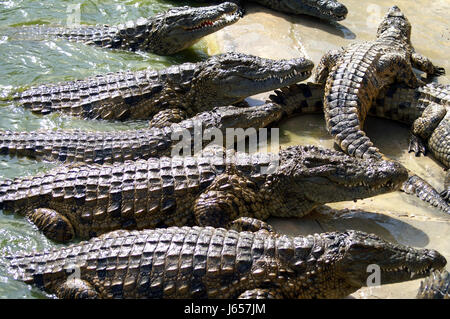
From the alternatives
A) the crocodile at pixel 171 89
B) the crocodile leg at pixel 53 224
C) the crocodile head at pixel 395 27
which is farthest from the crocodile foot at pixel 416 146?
the crocodile leg at pixel 53 224

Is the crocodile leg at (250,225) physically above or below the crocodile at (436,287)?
below

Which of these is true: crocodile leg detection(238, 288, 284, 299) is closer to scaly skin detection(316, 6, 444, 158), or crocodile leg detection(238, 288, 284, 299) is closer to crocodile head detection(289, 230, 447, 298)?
crocodile head detection(289, 230, 447, 298)

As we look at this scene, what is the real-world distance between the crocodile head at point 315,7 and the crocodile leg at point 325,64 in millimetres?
2101

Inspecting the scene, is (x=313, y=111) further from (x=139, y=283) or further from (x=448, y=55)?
(x=139, y=283)

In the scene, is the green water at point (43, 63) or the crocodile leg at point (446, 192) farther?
the crocodile leg at point (446, 192)

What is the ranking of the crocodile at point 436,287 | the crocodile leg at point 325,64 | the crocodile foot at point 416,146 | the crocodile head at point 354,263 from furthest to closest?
the crocodile leg at point 325,64 → the crocodile foot at point 416,146 → the crocodile head at point 354,263 → the crocodile at point 436,287

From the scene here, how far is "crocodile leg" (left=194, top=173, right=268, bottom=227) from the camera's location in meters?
4.72

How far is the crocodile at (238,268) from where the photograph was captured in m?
3.77

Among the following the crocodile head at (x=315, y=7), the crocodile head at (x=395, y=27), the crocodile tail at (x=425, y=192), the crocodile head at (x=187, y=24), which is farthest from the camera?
the crocodile head at (x=315, y=7)

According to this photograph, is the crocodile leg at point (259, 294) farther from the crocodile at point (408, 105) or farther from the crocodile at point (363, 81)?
the crocodile at point (408, 105)

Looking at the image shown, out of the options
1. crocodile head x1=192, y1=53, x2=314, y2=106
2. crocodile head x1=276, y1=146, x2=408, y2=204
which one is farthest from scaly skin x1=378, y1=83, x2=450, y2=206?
crocodile head x1=276, y1=146, x2=408, y2=204
